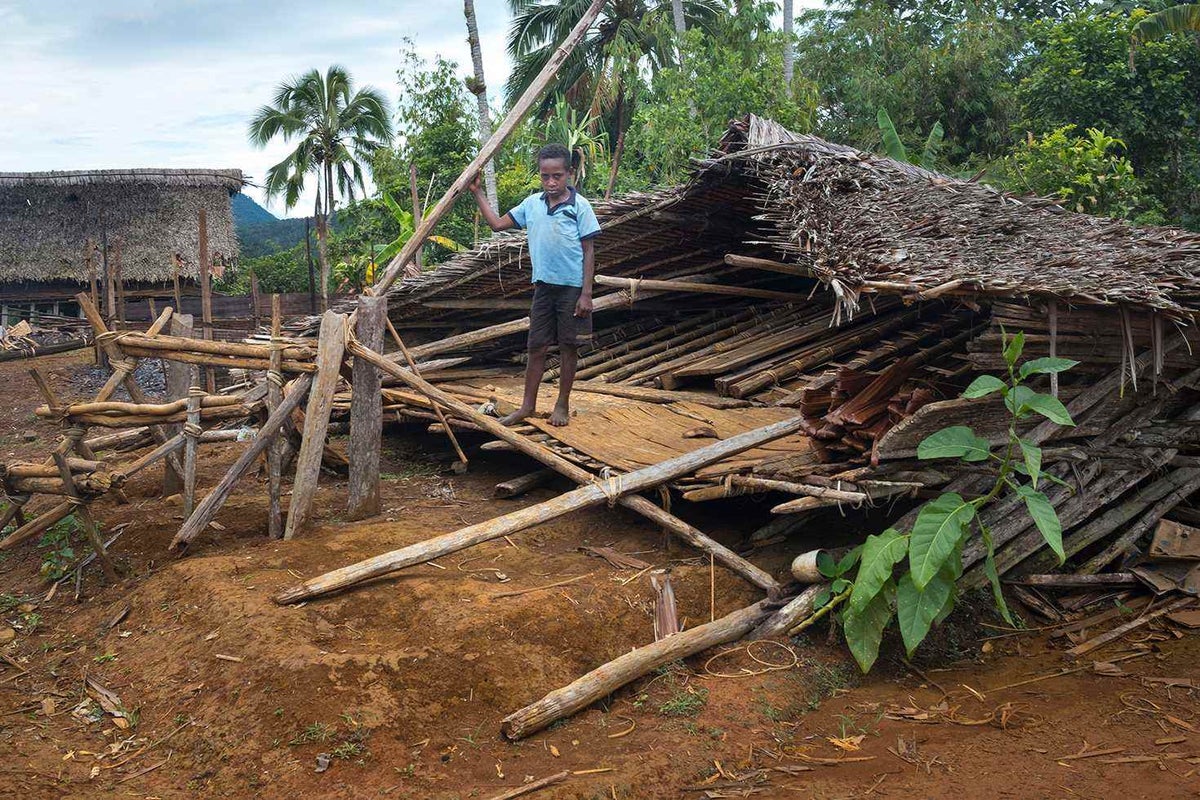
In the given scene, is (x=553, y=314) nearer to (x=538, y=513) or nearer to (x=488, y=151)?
(x=488, y=151)

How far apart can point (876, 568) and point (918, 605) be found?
24 centimetres

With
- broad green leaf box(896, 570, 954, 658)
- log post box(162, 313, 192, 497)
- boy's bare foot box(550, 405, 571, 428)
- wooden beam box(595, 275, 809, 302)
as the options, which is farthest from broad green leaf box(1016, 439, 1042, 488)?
log post box(162, 313, 192, 497)

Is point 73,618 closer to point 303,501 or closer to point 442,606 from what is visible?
point 303,501

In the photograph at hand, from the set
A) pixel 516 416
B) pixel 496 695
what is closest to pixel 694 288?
pixel 516 416

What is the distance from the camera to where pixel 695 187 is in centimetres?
676

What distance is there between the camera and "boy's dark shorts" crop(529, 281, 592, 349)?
5688 mm

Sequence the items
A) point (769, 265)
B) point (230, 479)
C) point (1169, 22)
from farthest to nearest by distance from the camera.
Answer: point (1169, 22) → point (769, 265) → point (230, 479)

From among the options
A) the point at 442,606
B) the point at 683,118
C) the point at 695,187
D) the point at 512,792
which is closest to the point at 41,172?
the point at 683,118

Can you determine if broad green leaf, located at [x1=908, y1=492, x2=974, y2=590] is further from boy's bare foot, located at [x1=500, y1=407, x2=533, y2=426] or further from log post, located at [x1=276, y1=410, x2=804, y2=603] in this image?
boy's bare foot, located at [x1=500, y1=407, x2=533, y2=426]

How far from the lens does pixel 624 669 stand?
14.0 ft

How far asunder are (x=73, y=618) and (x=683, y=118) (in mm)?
12871

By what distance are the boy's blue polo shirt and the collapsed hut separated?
60cm

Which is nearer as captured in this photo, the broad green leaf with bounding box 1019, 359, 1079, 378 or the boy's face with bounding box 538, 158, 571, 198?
the broad green leaf with bounding box 1019, 359, 1079, 378

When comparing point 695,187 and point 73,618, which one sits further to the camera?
point 695,187
